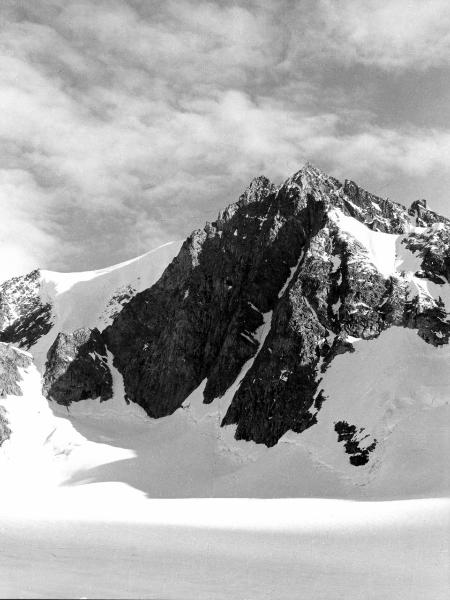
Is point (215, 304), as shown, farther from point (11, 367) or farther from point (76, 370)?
point (11, 367)

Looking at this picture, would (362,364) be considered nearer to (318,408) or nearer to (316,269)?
(318,408)

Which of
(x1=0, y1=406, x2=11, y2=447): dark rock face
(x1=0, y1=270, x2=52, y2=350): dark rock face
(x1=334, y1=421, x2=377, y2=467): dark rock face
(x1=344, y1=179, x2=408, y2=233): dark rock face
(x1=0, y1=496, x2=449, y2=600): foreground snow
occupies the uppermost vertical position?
(x1=344, y1=179, x2=408, y2=233): dark rock face

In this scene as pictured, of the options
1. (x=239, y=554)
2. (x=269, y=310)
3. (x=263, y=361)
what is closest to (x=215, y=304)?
(x=269, y=310)

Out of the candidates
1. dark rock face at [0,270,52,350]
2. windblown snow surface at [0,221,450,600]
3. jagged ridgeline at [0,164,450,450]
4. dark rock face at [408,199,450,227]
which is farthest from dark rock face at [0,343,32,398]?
dark rock face at [408,199,450,227]

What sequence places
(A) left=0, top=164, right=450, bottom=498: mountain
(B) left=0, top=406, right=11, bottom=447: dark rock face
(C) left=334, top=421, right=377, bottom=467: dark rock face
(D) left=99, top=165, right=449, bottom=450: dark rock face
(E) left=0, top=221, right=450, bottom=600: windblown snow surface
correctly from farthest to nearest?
1. (B) left=0, top=406, right=11, bottom=447: dark rock face
2. (D) left=99, top=165, right=449, bottom=450: dark rock face
3. (A) left=0, top=164, right=450, bottom=498: mountain
4. (C) left=334, top=421, right=377, bottom=467: dark rock face
5. (E) left=0, top=221, right=450, bottom=600: windblown snow surface

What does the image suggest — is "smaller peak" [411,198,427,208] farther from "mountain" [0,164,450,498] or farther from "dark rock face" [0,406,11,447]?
"dark rock face" [0,406,11,447]

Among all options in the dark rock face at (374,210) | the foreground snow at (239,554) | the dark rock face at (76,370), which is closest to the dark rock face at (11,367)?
the dark rock face at (76,370)

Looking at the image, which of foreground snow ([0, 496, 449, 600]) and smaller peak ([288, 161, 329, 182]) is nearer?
foreground snow ([0, 496, 449, 600])
